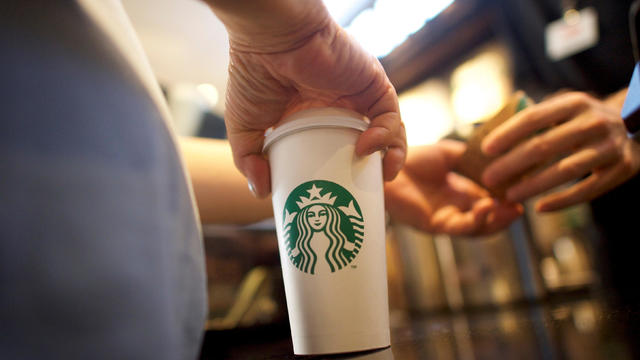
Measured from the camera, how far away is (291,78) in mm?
475

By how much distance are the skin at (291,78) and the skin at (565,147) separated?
38cm

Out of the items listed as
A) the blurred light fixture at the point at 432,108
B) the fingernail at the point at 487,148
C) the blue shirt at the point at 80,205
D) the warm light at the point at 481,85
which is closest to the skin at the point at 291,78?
the blue shirt at the point at 80,205

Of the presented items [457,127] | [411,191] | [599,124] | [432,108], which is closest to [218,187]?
[411,191]

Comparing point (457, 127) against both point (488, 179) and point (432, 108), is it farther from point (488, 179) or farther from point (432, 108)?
point (432, 108)

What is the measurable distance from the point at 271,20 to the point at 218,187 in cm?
76

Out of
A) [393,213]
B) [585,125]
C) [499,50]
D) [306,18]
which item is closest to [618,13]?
[585,125]

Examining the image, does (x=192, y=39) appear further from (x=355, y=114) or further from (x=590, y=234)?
(x=590, y=234)

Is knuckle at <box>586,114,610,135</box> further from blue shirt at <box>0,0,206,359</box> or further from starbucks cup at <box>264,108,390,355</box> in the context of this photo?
blue shirt at <box>0,0,206,359</box>

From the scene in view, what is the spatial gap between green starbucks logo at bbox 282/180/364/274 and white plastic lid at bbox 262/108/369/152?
0.07 metres

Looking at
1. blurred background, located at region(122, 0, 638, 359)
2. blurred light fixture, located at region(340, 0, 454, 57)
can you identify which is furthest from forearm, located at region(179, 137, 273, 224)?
blurred light fixture, located at region(340, 0, 454, 57)

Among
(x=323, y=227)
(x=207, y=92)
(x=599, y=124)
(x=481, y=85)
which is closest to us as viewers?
(x=323, y=227)

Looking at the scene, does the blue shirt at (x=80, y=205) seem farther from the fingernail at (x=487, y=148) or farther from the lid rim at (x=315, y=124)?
the fingernail at (x=487, y=148)

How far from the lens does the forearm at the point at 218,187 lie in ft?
3.55

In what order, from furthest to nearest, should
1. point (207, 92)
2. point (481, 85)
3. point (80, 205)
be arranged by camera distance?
point (481, 85) < point (207, 92) < point (80, 205)
